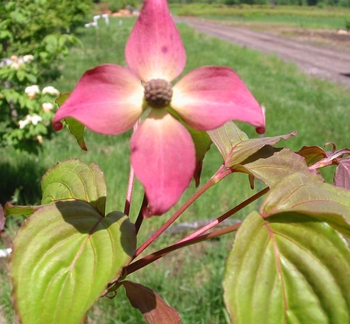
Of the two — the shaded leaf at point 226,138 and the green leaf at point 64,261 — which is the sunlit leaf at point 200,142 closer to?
the shaded leaf at point 226,138

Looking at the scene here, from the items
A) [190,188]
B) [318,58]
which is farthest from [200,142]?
[318,58]

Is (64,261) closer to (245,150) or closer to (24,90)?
(245,150)

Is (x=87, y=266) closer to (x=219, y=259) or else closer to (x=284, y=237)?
(x=284, y=237)

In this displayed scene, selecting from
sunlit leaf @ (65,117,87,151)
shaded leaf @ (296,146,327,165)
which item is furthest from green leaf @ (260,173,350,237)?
sunlit leaf @ (65,117,87,151)

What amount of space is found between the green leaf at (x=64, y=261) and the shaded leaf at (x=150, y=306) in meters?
0.12

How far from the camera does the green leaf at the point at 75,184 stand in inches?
20.3

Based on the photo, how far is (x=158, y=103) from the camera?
0.38 meters

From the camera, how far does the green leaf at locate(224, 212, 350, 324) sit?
1.23 ft

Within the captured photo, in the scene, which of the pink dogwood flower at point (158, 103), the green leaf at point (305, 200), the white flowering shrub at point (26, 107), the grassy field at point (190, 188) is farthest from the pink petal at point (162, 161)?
the white flowering shrub at point (26, 107)

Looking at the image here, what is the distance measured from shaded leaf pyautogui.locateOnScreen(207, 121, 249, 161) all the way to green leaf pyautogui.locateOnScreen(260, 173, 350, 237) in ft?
0.35

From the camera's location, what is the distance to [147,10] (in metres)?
0.40

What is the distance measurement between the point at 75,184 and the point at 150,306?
17 cm

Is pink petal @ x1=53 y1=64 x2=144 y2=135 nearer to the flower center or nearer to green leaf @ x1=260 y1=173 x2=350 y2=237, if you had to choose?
the flower center

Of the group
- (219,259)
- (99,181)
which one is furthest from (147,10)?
(219,259)
